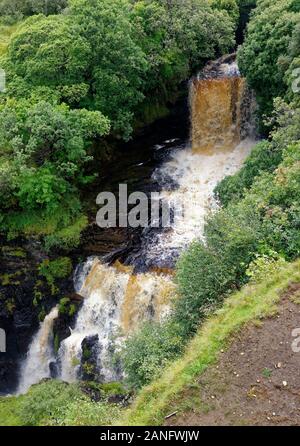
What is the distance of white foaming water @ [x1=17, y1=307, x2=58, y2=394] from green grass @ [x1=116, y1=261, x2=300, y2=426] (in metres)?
9.68

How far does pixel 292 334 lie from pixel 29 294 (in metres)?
12.6

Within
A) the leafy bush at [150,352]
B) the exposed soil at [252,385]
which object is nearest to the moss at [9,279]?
the leafy bush at [150,352]

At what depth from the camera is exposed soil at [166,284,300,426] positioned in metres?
10.5

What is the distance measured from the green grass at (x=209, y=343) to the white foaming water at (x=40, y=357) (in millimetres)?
9682

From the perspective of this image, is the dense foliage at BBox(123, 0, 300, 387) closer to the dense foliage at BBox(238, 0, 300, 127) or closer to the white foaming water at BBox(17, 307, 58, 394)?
the dense foliage at BBox(238, 0, 300, 127)

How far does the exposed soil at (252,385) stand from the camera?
1053cm

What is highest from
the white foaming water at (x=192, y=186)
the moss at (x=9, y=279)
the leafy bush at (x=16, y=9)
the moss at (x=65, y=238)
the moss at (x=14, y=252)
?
the leafy bush at (x=16, y=9)

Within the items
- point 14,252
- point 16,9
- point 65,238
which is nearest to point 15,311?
point 14,252

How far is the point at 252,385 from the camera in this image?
36.3ft

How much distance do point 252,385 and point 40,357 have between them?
1209 cm

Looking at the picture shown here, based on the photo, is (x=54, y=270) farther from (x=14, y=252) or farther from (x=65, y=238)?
(x=14, y=252)

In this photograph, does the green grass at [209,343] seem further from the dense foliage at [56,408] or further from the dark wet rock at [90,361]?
the dark wet rock at [90,361]
